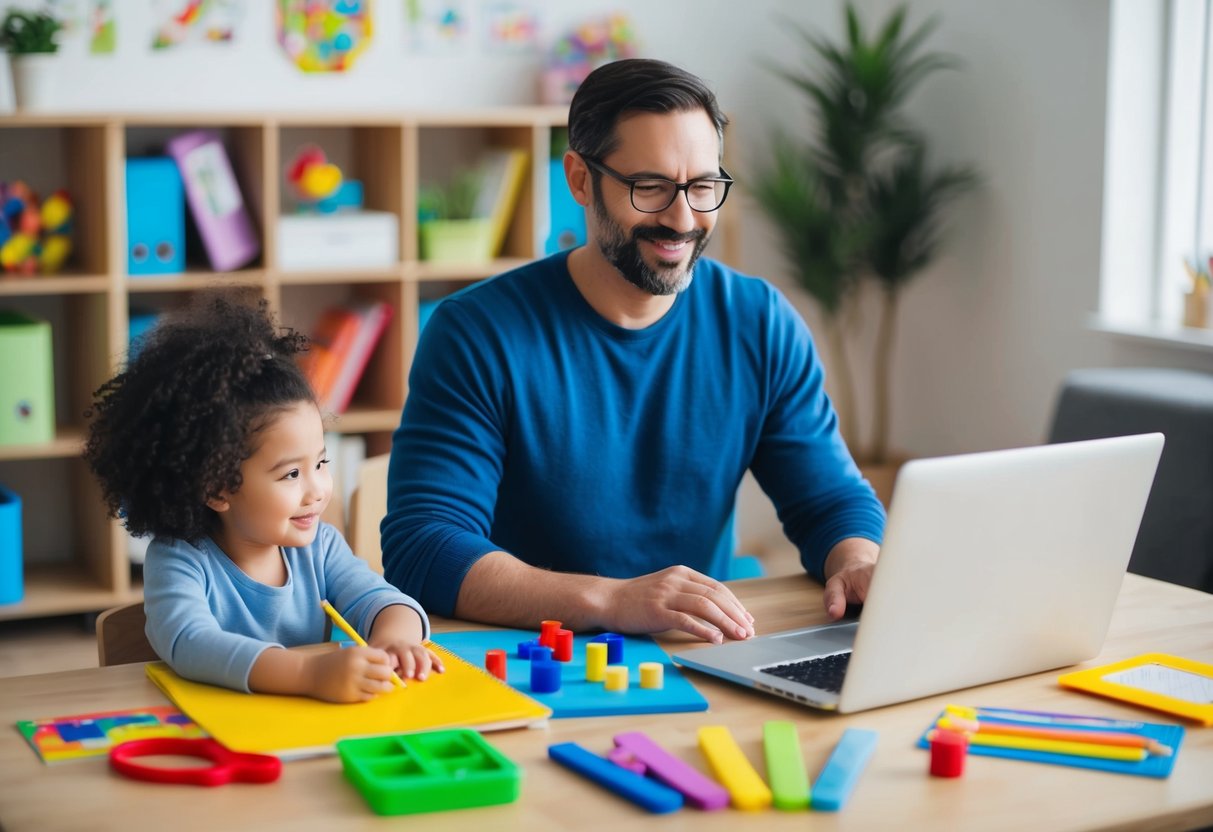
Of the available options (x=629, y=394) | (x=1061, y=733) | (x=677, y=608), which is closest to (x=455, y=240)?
(x=629, y=394)

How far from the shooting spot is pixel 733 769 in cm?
118

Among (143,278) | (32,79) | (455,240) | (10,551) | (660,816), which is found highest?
(32,79)

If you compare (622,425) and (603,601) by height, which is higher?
(622,425)

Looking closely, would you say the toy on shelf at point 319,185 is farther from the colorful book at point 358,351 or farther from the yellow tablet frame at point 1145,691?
the yellow tablet frame at point 1145,691

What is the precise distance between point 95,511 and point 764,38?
2.28 m

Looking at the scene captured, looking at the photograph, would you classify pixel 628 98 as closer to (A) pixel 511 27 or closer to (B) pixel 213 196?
(B) pixel 213 196

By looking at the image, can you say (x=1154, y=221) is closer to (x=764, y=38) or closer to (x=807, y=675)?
(x=764, y=38)

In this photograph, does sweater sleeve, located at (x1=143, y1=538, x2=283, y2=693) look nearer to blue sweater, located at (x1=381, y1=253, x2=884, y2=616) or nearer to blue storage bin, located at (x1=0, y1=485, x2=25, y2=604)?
blue sweater, located at (x1=381, y1=253, x2=884, y2=616)

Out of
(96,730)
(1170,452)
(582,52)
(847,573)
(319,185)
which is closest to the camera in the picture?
(96,730)

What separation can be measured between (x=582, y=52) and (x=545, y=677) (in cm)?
302

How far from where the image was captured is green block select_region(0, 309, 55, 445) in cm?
346

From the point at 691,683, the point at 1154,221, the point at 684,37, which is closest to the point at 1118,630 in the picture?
the point at 691,683

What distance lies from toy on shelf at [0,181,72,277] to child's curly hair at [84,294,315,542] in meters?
2.27

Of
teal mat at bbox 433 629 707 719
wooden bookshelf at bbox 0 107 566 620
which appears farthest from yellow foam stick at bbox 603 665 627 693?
wooden bookshelf at bbox 0 107 566 620
